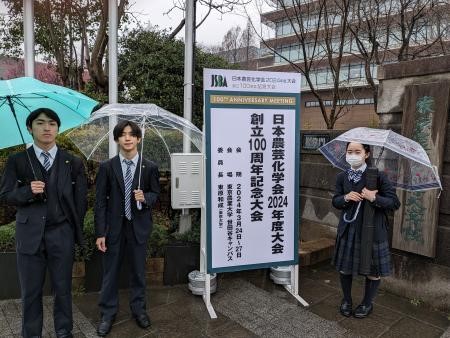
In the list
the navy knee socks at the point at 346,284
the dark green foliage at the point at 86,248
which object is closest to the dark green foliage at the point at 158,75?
the dark green foliage at the point at 86,248

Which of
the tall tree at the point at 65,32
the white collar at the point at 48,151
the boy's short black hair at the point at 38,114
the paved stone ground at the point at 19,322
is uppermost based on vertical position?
the tall tree at the point at 65,32

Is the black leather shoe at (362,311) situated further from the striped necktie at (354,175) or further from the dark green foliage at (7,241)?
the dark green foliage at (7,241)

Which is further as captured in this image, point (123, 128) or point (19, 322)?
point (19, 322)

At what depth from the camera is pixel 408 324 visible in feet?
13.0

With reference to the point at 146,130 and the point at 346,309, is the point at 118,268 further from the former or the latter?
the point at 346,309

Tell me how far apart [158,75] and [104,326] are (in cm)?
670

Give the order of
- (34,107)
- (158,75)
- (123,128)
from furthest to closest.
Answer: (158,75)
(123,128)
(34,107)

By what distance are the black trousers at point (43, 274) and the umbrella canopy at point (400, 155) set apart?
2866 mm

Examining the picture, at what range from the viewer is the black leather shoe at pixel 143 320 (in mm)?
3746

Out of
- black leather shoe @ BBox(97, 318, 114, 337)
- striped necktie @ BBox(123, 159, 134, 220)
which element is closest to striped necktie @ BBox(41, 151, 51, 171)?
striped necktie @ BBox(123, 159, 134, 220)

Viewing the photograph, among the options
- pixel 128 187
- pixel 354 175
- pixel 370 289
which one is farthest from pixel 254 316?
pixel 128 187

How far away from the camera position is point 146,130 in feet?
14.7

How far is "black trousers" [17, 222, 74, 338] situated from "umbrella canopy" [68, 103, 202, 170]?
50.9 inches

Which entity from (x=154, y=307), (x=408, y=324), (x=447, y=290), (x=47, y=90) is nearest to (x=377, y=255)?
(x=408, y=324)
